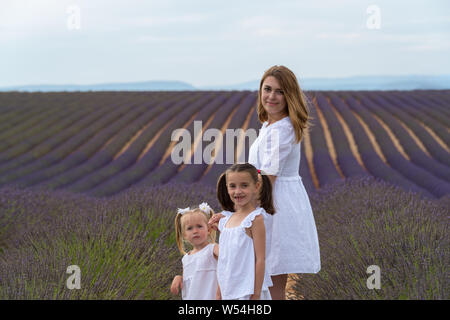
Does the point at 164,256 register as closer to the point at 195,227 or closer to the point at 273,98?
the point at 195,227

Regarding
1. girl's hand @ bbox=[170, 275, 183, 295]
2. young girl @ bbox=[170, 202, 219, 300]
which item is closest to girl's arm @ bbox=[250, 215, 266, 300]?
young girl @ bbox=[170, 202, 219, 300]

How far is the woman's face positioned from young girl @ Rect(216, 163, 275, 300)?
1.38ft

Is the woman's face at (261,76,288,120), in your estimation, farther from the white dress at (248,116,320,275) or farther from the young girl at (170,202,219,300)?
the young girl at (170,202,219,300)

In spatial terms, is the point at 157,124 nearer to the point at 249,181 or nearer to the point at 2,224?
the point at 2,224

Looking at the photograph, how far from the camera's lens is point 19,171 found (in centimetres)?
1070

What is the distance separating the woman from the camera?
96.8 inches

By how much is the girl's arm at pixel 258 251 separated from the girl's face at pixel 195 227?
14.8 inches

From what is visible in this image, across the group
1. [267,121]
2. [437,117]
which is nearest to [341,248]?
[267,121]

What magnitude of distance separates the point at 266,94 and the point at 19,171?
372 inches

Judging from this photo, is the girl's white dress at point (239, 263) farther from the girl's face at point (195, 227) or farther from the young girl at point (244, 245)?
the girl's face at point (195, 227)

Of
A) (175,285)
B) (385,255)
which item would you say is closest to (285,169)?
(175,285)

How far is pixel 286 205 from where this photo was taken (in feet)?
8.13

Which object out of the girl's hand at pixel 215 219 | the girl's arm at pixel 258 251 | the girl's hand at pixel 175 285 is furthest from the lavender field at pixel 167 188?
the girl's arm at pixel 258 251

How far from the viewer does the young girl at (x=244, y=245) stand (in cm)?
219
